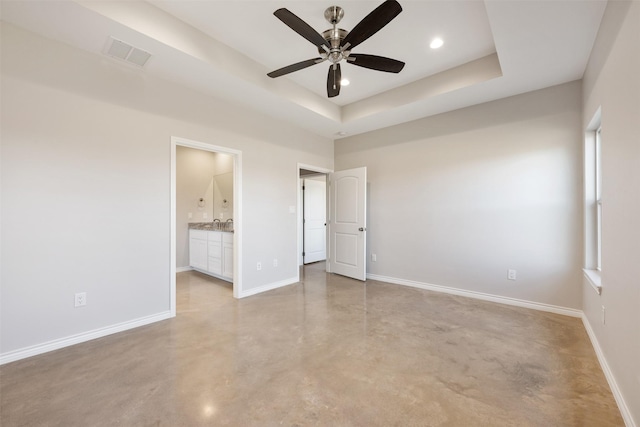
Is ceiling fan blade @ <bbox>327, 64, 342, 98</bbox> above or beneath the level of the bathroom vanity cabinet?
above

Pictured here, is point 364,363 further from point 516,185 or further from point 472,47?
point 472,47

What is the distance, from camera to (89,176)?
2.39 metres

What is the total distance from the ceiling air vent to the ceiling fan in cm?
119

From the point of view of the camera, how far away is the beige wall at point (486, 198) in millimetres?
2965

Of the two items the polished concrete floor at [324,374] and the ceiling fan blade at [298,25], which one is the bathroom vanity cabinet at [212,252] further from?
the ceiling fan blade at [298,25]

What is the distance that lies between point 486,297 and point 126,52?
477 centimetres

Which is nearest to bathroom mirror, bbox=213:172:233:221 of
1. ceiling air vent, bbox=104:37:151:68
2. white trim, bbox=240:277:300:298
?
white trim, bbox=240:277:300:298

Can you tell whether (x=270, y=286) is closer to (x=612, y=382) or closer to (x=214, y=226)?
(x=214, y=226)

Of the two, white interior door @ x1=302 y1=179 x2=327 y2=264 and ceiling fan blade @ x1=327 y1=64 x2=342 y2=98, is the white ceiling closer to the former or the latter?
ceiling fan blade @ x1=327 y1=64 x2=342 y2=98

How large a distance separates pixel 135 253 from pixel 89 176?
0.82 meters

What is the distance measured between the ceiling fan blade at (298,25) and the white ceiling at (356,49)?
1.37ft

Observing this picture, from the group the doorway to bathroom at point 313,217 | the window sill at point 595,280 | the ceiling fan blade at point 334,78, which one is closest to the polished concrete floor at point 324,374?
the window sill at point 595,280

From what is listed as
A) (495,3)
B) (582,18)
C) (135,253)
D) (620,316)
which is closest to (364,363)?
(620,316)

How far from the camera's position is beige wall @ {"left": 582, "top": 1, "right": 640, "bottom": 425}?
1354mm
